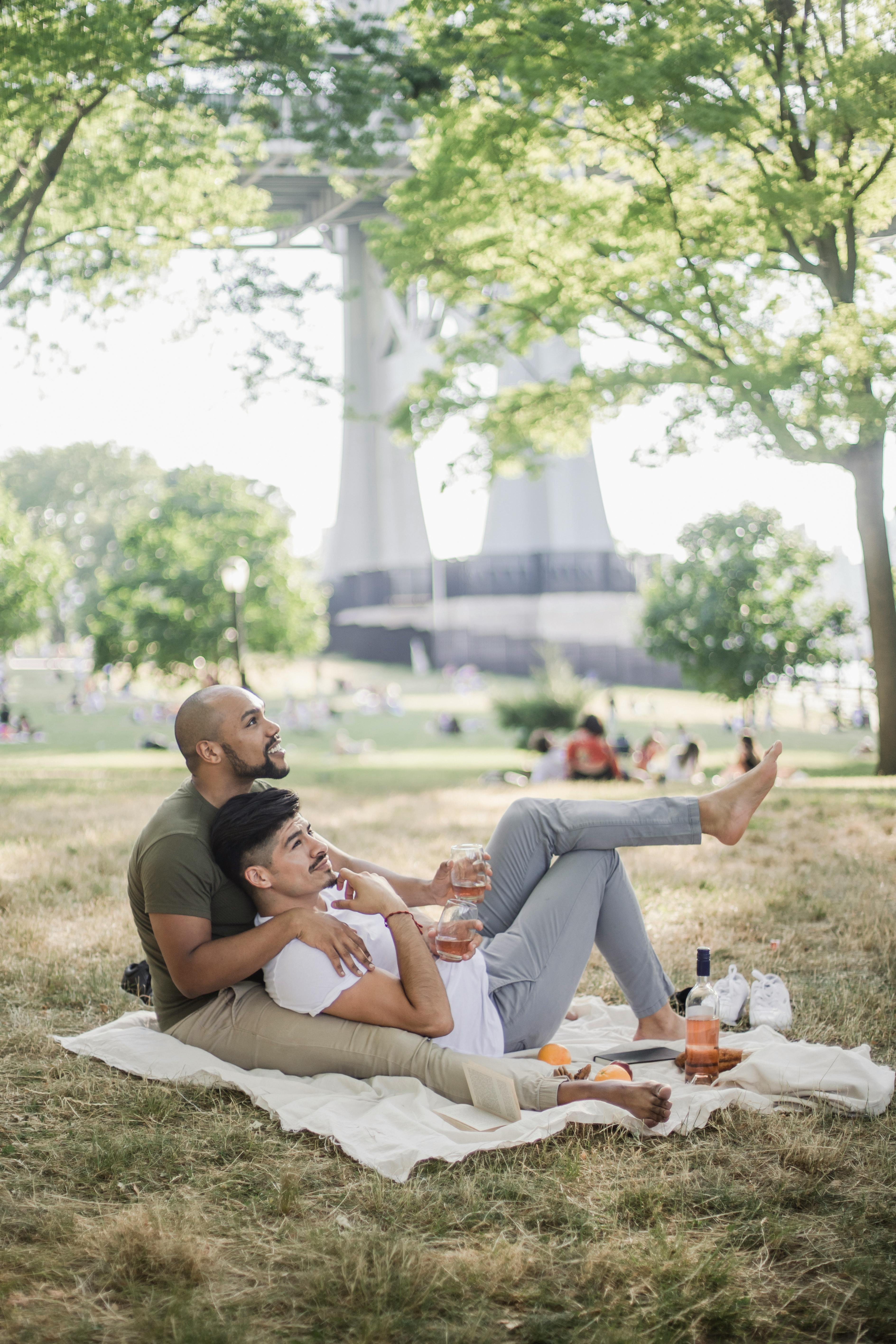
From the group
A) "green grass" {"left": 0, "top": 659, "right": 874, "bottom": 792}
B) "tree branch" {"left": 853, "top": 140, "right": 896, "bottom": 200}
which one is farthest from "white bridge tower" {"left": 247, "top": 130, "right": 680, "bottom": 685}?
"tree branch" {"left": 853, "top": 140, "right": 896, "bottom": 200}

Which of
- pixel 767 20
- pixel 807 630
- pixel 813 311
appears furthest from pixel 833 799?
pixel 807 630

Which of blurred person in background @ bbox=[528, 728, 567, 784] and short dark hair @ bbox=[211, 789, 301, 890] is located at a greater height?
short dark hair @ bbox=[211, 789, 301, 890]

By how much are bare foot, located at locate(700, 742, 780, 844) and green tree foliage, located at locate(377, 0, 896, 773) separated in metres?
7.36

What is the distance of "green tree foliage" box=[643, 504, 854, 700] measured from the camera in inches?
909

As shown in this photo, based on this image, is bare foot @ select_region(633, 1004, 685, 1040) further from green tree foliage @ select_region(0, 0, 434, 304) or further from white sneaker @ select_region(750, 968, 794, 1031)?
green tree foliage @ select_region(0, 0, 434, 304)

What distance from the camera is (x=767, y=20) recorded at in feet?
30.7

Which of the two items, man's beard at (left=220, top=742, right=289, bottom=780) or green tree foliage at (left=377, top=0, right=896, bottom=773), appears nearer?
man's beard at (left=220, top=742, right=289, bottom=780)

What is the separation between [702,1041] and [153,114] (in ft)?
34.0

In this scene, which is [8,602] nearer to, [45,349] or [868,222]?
[45,349]

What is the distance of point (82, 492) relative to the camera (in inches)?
2426

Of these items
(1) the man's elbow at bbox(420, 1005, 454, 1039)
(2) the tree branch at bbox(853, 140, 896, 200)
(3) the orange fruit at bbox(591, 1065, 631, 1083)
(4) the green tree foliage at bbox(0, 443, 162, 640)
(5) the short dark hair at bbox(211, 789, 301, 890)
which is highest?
(4) the green tree foliage at bbox(0, 443, 162, 640)

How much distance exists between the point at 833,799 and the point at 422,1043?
23.9 ft

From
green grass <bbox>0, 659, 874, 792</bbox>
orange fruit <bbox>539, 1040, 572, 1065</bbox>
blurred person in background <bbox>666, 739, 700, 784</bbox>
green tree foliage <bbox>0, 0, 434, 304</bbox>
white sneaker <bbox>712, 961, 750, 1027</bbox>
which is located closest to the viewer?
orange fruit <bbox>539, 1040, 572, 1065</bbox>

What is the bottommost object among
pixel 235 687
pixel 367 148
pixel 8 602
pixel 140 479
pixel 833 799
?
pixel 833 799
